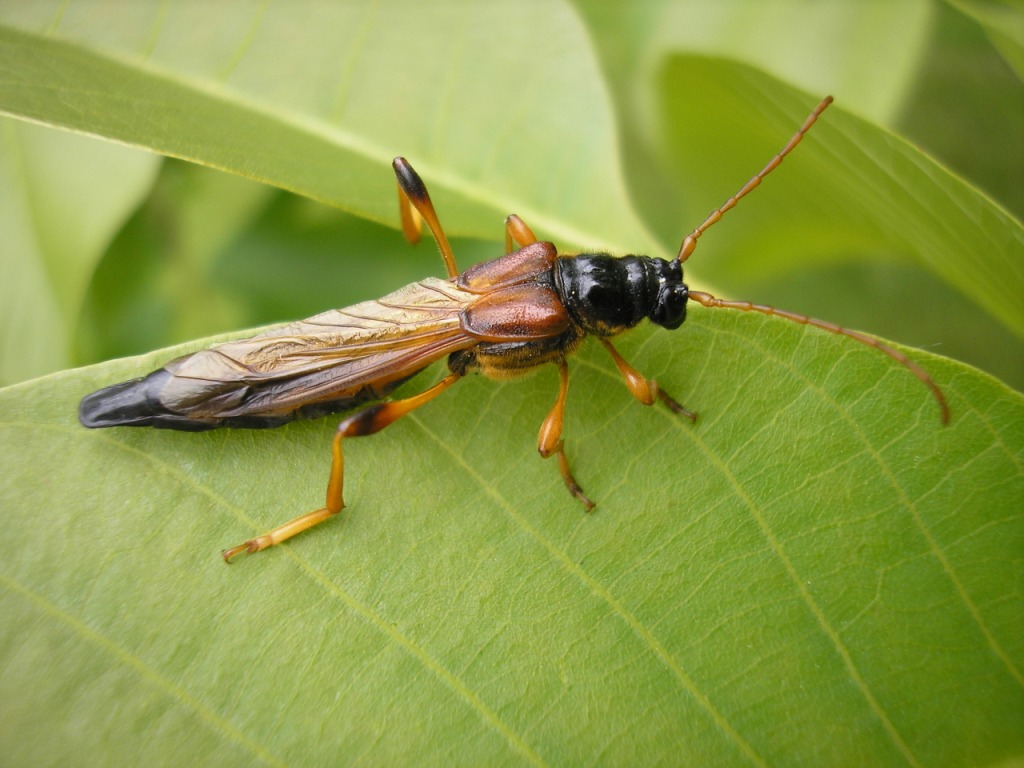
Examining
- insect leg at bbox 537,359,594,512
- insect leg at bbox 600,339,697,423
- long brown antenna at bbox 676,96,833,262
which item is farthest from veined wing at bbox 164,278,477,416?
long brown antenna at bbox 676,96,833,262

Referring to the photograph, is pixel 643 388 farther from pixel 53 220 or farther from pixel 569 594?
pixel 53 220

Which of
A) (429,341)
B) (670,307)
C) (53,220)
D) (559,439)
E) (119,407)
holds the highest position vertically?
(670,307)

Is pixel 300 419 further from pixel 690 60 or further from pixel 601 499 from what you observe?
pixel 690 60

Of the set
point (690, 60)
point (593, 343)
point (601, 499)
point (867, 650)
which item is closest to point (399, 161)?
point (593, 343)

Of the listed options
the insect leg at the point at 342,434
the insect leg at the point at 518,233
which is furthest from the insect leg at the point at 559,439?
the insect leg at the point at 518,233

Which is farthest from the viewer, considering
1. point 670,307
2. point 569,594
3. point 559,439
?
point 670,307

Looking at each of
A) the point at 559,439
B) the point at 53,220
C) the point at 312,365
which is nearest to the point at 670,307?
the point at 559,439

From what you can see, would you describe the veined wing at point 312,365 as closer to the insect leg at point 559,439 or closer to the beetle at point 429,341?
the beetle at point 429,341
